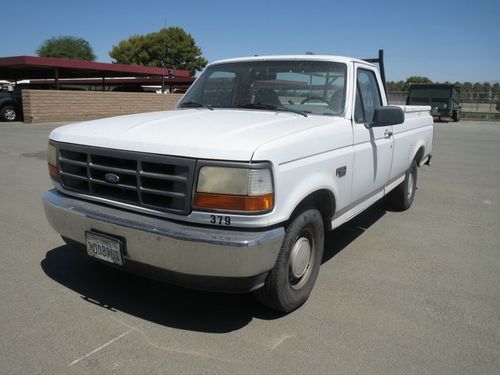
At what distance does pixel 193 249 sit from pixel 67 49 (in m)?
66.1

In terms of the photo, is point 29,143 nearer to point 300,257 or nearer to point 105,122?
point 105,122

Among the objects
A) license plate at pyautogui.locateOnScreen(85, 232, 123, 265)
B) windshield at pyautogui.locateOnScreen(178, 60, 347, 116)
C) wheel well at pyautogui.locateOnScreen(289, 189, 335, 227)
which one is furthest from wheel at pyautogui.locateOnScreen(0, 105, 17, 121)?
wheel well at pyautogui.locateOnScreen(289, 189, 335, 227)

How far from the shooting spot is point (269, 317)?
10.8ft

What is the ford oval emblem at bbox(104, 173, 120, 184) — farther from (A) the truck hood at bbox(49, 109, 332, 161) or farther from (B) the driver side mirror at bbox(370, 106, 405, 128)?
(B) the driver side mirror at bbox(370, 106, 405, 128)

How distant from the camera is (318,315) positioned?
3.32 metres

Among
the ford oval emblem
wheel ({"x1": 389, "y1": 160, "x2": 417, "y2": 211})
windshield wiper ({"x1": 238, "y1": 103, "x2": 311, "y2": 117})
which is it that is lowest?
wheel ({"x1": 389, "y1": 160, "x2": 417, "y2": 211})

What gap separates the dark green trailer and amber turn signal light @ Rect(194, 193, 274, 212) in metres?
29.3

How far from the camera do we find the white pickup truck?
8.95 ft

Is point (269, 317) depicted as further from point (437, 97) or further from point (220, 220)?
point (437, 97)

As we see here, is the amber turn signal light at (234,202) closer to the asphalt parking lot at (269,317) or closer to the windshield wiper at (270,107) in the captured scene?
the asphalt parking lot at (269,317)

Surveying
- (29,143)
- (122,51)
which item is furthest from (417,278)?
(122,51)

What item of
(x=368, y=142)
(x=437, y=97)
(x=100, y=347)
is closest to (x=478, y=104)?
(x=437, y=97)

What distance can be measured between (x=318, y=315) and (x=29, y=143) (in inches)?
455

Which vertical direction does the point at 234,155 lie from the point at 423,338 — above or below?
above
